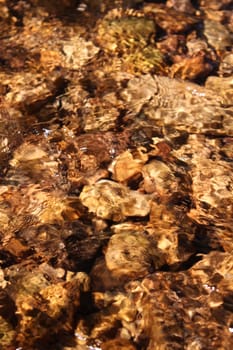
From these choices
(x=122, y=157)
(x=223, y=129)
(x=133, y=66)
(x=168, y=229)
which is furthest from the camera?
(x=133, y=66)

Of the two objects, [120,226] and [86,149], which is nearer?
[120,226]

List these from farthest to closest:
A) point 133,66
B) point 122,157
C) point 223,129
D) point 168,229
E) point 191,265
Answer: point 133,66, point 223,129, point 122,157, point 168,229, point 191,265

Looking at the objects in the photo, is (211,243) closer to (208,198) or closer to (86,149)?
(208,198)

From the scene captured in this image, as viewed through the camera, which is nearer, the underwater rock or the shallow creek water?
the shallow creek water

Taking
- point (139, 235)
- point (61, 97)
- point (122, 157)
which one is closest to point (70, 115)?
point (61, 97)

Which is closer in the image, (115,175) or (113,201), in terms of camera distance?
(113,201)

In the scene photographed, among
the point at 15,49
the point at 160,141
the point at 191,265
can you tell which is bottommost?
the point at 191,265

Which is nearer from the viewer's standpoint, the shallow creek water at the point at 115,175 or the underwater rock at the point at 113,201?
the shallow creek water at the point at 115,175

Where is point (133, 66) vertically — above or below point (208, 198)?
above
